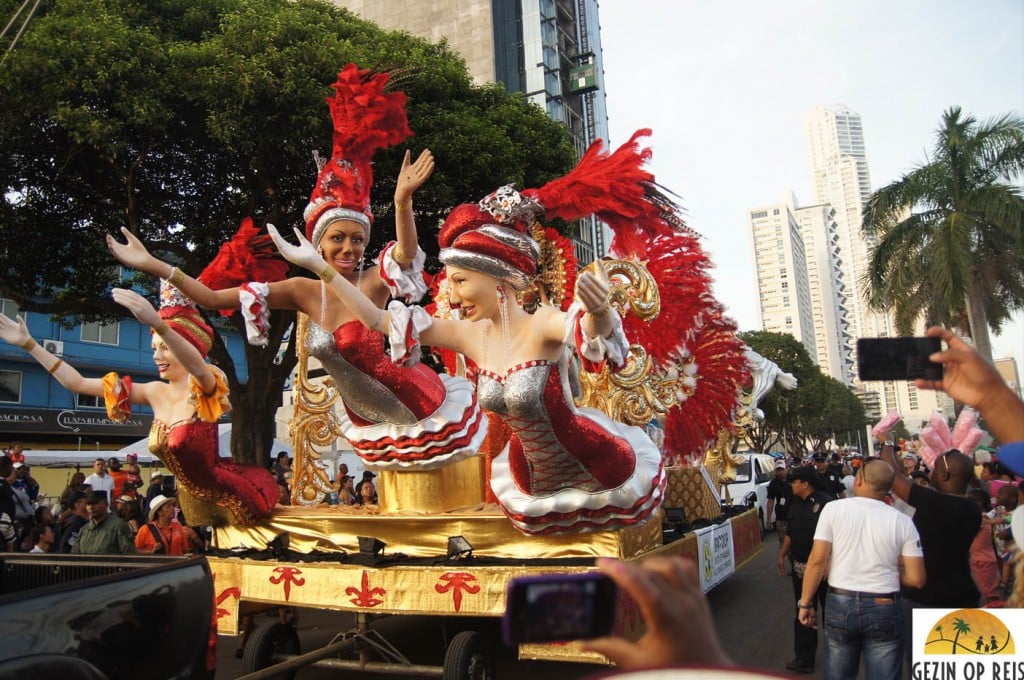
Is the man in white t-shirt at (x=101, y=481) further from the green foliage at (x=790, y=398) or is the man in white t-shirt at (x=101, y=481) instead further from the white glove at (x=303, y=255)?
the green foliage at (x=790, y=398)

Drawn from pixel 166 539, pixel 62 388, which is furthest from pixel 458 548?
pixel 62 388

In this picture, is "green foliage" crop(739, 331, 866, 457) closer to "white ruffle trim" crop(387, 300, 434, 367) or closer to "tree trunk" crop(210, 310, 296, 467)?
"tree trunk" crop(210, 310, 296, 467)

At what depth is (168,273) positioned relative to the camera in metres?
4.71

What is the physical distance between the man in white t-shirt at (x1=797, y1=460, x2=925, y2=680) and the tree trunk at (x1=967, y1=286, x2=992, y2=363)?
13.0 metres

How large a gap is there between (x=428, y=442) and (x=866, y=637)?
2.74 m

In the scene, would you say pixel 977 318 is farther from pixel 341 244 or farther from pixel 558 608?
pixel 558 608

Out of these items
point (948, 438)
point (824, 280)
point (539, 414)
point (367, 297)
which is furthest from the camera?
point (824, 280)

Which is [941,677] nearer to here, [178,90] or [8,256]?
[178,90]

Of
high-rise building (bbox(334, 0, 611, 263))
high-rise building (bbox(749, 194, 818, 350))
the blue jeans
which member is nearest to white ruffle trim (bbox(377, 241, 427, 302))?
the blue jeans

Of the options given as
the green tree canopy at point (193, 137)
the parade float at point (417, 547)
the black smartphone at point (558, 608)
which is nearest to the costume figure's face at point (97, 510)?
the parade float at point (417, 547)

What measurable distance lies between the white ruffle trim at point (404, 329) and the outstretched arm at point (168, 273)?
141cm

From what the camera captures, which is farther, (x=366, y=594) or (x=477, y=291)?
(x=366, y=594)

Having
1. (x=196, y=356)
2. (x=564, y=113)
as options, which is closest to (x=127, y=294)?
(x=196, y=356)

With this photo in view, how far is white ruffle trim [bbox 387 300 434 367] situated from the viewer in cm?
408
